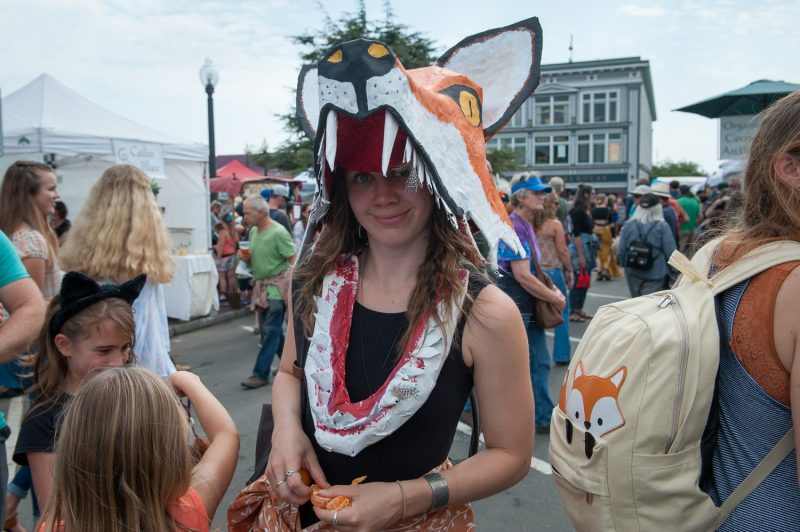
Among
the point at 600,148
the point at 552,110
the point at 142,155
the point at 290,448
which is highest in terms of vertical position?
the point at 552,110

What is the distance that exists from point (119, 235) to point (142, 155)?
18.9ft

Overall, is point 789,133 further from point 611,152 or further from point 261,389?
point 611,152

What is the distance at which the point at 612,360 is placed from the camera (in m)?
1.31

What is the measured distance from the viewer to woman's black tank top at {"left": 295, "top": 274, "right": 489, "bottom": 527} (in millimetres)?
1407

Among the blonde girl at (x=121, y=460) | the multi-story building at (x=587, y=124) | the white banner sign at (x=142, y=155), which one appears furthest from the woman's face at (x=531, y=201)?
the multi-story building at (x=587, y=124)

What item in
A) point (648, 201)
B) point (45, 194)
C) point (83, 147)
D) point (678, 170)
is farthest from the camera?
point (678, 170)

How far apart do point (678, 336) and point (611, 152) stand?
46.5 metres

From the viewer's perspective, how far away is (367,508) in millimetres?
1277

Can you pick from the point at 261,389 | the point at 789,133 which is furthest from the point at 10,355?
the point at 261,389

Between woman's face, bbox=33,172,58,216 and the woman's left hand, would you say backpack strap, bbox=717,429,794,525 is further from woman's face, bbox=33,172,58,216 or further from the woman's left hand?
woman's face, bbox=33,172,58,216

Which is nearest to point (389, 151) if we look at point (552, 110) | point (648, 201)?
point (648, 201)

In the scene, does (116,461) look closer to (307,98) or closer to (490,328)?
(490,328)

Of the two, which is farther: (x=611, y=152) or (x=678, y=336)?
(x=611, y=152)

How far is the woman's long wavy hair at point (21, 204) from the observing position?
137 inches
